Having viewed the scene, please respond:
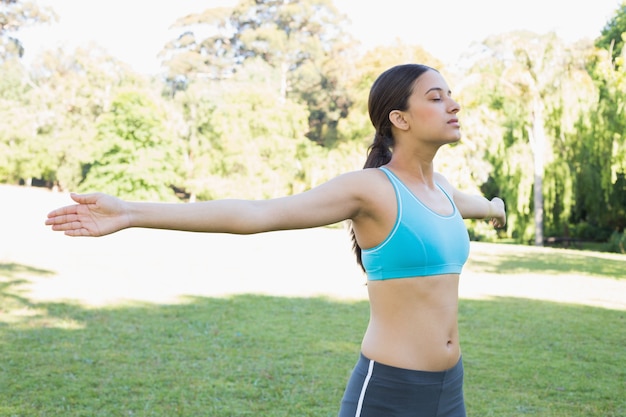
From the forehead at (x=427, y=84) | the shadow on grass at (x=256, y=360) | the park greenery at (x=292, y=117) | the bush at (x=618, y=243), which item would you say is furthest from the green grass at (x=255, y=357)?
the bush at (x=618, y=243)

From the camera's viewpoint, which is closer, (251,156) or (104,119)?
(251,156)

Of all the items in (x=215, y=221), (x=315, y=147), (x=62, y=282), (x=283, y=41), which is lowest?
(x=62, y=282)

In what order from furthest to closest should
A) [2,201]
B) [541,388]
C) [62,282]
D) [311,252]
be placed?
1. [2,201]
2. [311,252]
3. [62,282]
4. [541,388]

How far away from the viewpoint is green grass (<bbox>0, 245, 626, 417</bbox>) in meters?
4.98

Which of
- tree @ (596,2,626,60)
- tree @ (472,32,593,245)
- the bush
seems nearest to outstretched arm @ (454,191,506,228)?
tree @ (472,32,593,245)

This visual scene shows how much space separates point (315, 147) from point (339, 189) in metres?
36.6

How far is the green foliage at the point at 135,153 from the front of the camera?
40344 millimetres

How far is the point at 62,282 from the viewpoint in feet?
38.3

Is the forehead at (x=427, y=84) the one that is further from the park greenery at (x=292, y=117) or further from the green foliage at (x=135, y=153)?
the green foliage at (x=135, y=153)

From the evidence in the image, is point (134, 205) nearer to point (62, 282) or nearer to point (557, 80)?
point (62, 282)

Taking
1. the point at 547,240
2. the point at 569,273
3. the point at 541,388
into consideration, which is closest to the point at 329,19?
the point at 547,240

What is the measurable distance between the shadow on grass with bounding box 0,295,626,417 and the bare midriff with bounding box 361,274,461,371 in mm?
2794

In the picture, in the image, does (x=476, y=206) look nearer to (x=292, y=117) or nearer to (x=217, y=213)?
(x=217, y=213)

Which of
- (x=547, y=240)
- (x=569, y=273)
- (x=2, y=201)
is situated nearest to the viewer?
(x=569, y=273)
